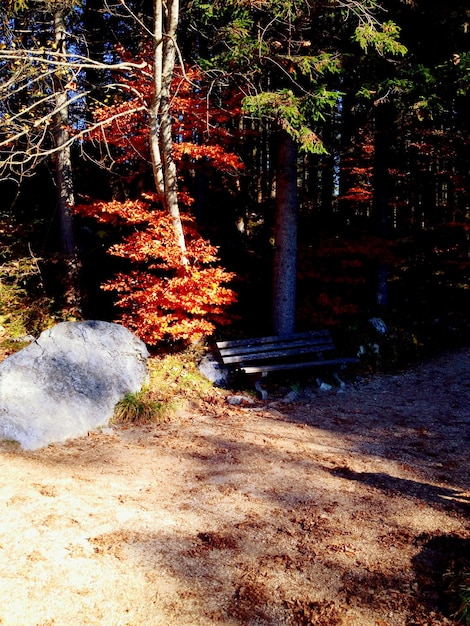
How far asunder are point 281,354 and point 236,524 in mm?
5245

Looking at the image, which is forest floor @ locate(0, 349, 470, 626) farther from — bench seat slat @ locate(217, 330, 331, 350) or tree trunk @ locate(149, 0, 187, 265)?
tree trunk @ locate(149, 0, 187, 265)

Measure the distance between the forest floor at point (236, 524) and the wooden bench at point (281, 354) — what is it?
178 centimetres

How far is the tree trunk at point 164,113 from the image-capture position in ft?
26.6

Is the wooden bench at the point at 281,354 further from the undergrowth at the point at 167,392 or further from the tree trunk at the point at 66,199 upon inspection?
the tree trunk at the point at 66,199

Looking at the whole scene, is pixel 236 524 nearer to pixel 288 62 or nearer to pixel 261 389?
pixel 261 389

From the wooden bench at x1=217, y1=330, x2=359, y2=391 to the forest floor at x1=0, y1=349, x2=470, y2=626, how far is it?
69.9 inches

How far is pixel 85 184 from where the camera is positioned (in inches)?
515

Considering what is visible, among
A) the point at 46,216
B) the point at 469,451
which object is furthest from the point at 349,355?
the point at 46,216

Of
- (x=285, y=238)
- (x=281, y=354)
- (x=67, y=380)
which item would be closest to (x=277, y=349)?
(x=281, y=354)

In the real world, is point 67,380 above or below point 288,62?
below

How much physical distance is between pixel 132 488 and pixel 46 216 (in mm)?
9287

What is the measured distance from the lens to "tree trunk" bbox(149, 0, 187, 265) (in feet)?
26.6

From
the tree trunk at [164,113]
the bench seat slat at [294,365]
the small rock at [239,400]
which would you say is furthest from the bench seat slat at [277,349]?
the tree trunk at [164,113]

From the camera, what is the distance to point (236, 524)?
4.35m
